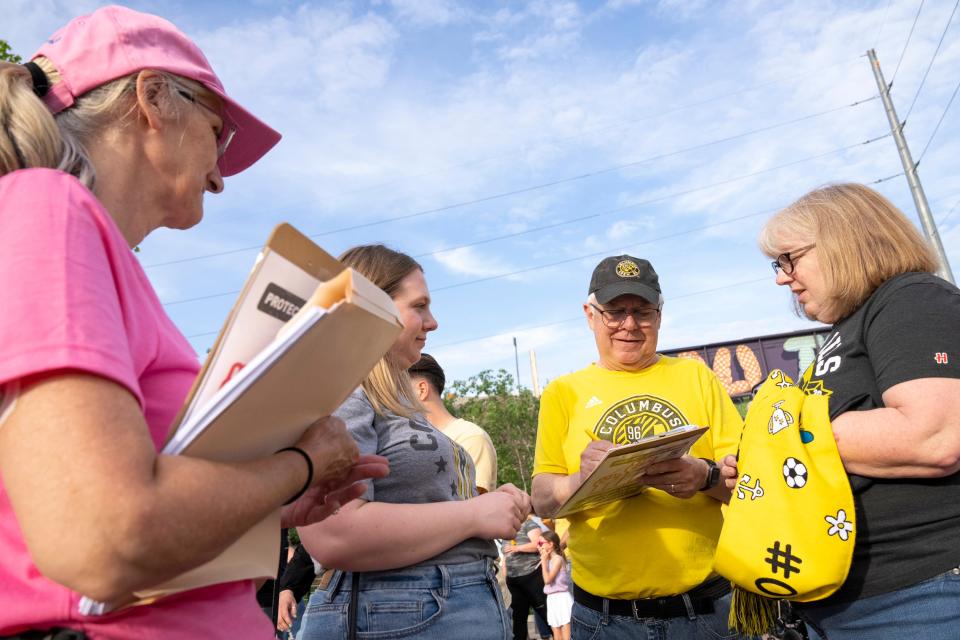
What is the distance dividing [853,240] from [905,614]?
1.15 m

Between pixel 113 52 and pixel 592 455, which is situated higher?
pixel 113 52

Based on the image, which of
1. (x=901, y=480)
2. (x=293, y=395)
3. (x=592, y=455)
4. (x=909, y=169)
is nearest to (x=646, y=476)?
(x=592, y=455)

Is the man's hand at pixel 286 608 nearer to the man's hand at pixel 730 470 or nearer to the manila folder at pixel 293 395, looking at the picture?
the man's hand at pixel 730 470

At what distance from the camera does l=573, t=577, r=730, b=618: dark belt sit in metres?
2.81

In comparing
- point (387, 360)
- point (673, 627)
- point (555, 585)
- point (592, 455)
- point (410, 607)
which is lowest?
point (555, 585)

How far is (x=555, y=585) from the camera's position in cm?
950

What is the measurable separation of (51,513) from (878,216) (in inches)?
97.5

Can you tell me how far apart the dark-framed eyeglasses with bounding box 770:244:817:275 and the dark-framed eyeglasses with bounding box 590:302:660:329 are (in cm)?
85

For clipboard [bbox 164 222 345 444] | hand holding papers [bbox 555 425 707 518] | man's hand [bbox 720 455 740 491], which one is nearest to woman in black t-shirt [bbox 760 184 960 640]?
man's hand [bbox 720 455 740 491]

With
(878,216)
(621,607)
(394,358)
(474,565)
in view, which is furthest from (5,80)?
(621,607)

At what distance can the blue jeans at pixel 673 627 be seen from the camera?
2.78 meters

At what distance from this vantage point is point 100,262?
3.10 feet

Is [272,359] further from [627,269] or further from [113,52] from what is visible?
[627,269]

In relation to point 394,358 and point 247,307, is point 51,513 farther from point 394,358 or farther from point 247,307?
point 394,358
